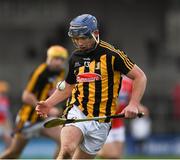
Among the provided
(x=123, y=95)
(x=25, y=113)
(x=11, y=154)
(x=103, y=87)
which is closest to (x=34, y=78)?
(x=25, y=113)

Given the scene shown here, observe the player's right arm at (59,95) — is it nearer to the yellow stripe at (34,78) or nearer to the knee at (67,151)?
the knee at (67,151)

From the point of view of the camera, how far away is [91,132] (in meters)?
10.2

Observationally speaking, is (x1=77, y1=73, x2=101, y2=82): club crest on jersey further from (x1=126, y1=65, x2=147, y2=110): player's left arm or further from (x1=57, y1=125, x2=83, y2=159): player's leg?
(x1=57, y1=125, x2=83, y2=159): player's leg

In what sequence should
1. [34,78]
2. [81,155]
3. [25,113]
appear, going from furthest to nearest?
1. [25,113]
2. [34,78]
3. [81,155]

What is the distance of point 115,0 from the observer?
31578 mm

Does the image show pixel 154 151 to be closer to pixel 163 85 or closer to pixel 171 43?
pixel 163 85

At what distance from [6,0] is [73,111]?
20.5 m

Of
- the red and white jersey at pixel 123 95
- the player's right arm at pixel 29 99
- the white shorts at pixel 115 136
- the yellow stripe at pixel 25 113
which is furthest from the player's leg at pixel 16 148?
the red and white jersey at pixel 123 95

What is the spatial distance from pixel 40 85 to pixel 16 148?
106cm

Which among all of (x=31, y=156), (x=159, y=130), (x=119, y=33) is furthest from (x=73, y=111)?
(x=119, y=33)

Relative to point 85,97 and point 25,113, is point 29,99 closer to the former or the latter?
point 25,113

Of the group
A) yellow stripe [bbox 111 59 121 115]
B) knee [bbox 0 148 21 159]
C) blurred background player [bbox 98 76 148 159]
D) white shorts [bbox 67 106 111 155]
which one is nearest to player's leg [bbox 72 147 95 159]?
white shorts [bbox 67 106 111 155]

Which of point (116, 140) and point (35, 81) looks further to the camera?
point (35, 81)

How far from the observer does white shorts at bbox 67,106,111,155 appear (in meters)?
10.2
